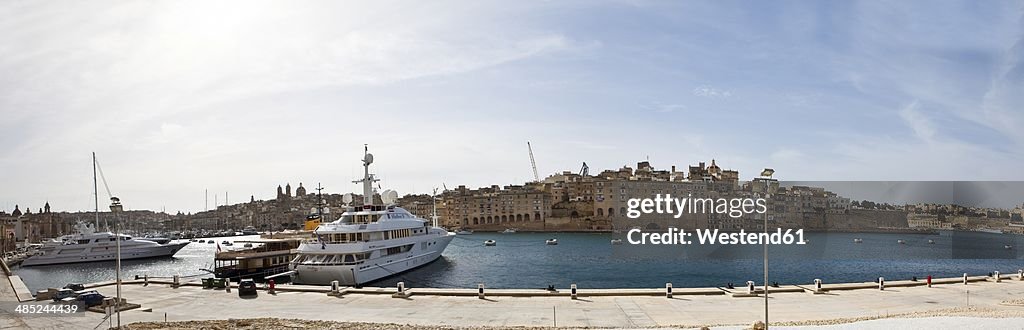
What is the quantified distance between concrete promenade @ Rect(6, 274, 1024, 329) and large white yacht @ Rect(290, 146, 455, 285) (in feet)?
34.3

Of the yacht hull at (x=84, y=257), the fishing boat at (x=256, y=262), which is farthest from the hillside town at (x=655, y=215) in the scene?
the fishing boat at (x=256, y=262)

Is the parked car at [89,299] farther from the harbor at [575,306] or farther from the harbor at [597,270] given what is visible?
the harbor at [597,270]

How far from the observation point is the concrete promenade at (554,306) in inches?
875

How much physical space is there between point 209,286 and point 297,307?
9.06m

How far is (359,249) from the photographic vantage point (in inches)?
1665

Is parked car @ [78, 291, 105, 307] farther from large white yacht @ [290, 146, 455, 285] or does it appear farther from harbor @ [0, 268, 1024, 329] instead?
large white yacht @ [290, 146, 455, 285]

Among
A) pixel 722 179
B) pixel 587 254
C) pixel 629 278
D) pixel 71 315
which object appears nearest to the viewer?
pixel 71 315

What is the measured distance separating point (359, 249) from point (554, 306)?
21.3m

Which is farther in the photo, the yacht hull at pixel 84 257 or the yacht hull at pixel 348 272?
the yacht hull at pixel 84 257

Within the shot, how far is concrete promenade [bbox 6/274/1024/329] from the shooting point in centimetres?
2223

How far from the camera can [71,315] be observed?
22.9 m

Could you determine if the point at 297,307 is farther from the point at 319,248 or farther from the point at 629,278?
the point at 629,278

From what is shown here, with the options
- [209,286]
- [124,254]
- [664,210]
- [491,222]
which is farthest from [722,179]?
[209,286]

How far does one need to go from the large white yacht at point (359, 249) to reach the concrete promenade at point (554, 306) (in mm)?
10442
